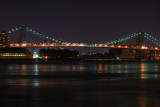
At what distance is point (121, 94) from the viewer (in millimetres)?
15727

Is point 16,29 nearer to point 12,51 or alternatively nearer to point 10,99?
point 12,51

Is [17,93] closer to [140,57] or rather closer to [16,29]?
[16,29]

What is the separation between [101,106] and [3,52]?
4320 inches

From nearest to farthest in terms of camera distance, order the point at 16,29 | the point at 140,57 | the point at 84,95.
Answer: the point at 84,95 → the point at 16,29 → the point at 140,57

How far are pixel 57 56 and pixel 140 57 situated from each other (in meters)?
38.7

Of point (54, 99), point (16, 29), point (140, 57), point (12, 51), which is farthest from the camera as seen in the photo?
point (140, 57)

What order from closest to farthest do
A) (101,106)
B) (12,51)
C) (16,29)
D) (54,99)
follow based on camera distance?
(101,106)
(54,99)
(12,51)
(16,29)

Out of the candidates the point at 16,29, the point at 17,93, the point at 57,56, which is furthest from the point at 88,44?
the point at 17,93

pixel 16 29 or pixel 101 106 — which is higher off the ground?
pixel 16 29

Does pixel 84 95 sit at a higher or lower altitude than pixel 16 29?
lower

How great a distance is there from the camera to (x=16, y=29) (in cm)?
13562

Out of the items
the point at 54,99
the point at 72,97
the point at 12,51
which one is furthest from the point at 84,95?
the point at 12,51

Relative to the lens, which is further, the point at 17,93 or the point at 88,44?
the point at 88,44

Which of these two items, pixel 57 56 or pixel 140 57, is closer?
pixel 57 56
